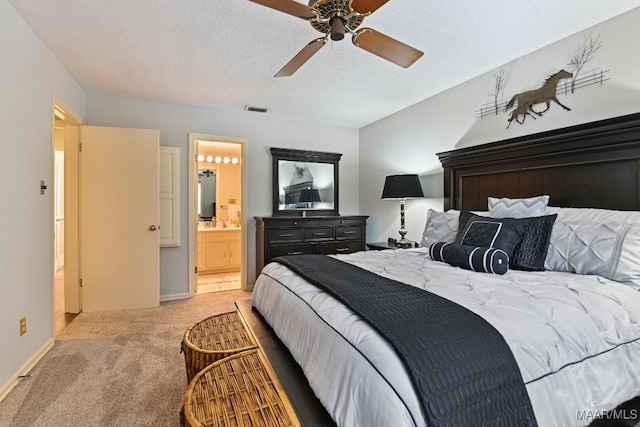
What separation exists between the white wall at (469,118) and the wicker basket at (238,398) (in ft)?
9.42

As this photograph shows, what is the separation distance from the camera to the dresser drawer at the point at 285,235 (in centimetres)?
415

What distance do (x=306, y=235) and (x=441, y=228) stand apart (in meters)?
2.00

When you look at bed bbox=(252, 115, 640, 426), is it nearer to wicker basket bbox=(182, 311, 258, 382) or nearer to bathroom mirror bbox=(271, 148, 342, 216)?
wicker basket bbox=(182, 311, 258, 382)

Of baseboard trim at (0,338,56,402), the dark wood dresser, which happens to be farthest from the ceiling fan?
baseboard trim at (0,338,56,402)

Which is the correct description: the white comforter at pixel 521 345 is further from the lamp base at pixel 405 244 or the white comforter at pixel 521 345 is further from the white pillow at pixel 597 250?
the lamp base at pixel 405 244

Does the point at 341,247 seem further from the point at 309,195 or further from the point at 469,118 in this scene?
the point at 469,118

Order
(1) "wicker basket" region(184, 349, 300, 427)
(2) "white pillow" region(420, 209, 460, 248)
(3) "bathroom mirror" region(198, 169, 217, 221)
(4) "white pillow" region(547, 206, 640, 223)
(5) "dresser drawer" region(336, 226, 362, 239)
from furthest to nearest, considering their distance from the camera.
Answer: (3) "bathroom mirror" region(198, 169, 217, 221)
(5) "dresser drawer" region(336, 226, 362, 239)
(2) "white pillow" region(420, 209, 460, 248)
(4) "white pillow" region(547, 206, 640, 223)
(1) "wicker basket" region(184, 349, 300, 427)

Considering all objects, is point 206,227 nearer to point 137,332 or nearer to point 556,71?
point 137,332

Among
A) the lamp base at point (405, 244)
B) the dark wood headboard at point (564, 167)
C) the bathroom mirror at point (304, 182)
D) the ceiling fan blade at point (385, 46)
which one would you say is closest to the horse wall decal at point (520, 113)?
the dark wood headboard at point (564, 167)

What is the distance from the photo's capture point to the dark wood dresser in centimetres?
413

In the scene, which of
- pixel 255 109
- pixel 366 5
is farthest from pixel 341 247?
pixel 366 5

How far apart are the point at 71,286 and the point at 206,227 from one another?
99.8 inches

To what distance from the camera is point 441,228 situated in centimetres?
281

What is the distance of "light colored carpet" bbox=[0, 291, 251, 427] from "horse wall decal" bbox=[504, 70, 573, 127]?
138 inches
